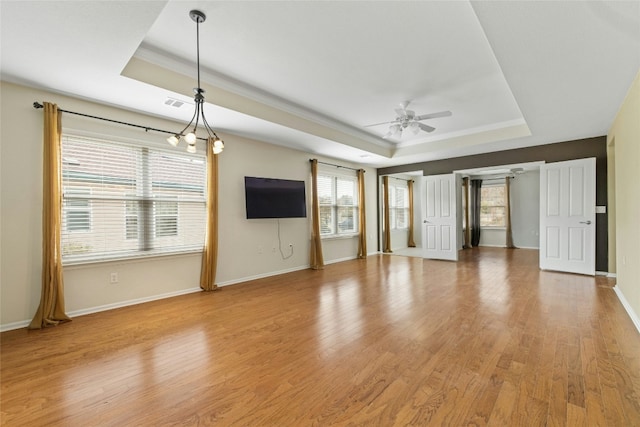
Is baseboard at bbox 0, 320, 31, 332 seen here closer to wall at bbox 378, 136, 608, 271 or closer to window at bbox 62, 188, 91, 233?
window at bbox 62, 188, 91, 233

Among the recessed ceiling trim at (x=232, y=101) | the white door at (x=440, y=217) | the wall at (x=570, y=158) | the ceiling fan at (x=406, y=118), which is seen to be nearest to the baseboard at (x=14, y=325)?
the recessed ceiling trim at (x=232, y=101)

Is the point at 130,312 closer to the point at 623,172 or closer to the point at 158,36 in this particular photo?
the point at 158,36

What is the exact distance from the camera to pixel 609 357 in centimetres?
236

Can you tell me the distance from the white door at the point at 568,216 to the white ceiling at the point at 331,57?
33.6 inches

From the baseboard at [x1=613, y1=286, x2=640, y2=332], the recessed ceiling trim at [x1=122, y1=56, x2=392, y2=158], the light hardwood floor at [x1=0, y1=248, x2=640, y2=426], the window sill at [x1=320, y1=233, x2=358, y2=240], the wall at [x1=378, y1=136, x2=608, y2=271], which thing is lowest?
the light hardwood floor at [x1=0, y1=248, x2=640, y2=426]

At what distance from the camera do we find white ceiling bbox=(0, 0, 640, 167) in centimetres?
214

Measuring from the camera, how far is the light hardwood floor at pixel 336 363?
5.78 ft

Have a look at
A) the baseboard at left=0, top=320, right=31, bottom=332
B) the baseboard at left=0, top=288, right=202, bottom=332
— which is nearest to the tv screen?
the baseboard at left=0, top=288, right=202, bottom=332

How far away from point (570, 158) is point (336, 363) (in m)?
6.09

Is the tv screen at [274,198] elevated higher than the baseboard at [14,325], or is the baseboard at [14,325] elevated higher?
the tv screen at [274,198]

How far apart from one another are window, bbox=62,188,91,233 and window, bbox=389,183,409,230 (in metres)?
7.46

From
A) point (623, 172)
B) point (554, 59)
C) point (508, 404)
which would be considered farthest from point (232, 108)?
point (623, 172)

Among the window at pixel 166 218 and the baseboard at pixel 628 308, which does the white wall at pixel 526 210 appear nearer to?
the baseboard at pixel 628 308

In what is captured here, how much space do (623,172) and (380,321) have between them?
3.72m
